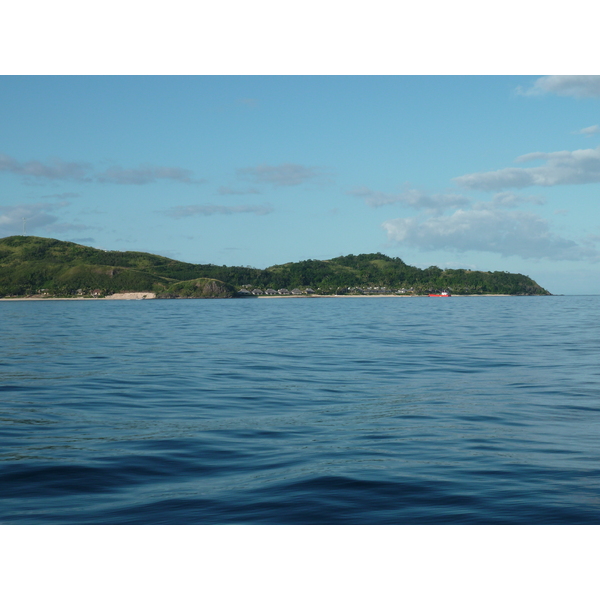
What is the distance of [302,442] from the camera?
11.1 metres

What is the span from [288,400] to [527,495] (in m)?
8.41

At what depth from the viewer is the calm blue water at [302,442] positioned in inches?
305

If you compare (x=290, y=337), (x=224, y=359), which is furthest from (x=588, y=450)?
(x=290, y=337)

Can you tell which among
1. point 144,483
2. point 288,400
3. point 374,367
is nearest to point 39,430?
point 144,483

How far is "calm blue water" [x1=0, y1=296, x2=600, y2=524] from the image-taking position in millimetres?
7736

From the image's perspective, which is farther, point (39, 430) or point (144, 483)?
point (39, 430)

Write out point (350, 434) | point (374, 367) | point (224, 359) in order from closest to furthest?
point (350, 434) → point (374, 367) → point (224, 359)

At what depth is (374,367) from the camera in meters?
22.0

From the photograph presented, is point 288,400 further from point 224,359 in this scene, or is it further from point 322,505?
point 224,359

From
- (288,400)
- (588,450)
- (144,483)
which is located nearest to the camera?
(144,483)
